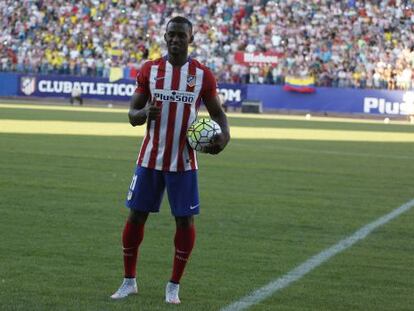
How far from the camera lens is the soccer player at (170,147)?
730cm

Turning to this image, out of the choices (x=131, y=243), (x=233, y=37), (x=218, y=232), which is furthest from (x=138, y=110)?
(x=233, y=37)

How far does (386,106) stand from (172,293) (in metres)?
38.7

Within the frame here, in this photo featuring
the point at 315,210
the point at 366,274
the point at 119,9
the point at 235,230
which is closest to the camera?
the point at 366,274

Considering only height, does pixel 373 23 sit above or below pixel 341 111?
above

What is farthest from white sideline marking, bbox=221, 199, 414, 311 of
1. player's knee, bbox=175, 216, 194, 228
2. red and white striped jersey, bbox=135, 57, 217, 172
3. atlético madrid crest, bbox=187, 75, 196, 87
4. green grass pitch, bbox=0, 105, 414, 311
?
atlético madrid crest, bbox=187, 75, 196, 87

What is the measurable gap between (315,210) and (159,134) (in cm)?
588

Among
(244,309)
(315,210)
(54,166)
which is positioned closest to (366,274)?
(244,309)

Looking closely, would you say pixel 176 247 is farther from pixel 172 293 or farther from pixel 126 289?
pixel 126 289

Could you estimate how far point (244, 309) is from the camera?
7.15 m

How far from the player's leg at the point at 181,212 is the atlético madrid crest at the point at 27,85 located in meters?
43.4

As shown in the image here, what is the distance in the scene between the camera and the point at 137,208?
24.3 ft

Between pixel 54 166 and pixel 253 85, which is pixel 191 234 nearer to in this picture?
pixel 54 166

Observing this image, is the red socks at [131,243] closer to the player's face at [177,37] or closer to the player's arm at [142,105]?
the player's arm at [142,105]

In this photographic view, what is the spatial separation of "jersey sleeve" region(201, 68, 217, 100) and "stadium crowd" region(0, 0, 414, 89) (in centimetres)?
3843
